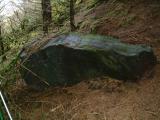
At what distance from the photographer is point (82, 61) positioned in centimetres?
531

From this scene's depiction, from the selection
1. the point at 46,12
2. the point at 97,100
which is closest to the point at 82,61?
the point at 97,100

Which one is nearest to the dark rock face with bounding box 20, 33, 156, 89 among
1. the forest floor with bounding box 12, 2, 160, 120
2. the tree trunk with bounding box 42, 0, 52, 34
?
the forest floor with bounding box 12, 2, 160, 120

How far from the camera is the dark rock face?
5.21 meters

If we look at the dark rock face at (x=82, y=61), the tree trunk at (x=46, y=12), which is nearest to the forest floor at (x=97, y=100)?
the dark rock face at (x=82, y=61)

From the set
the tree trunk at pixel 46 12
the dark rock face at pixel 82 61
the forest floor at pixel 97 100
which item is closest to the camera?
the forest floor at pixel 97 100

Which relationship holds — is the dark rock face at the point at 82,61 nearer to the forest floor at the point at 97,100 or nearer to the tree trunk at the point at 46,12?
the forest floor at the point at 97,100

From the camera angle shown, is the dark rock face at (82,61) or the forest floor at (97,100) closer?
the forest floor at (97,100)

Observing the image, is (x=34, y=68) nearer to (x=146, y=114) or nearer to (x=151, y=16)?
(x=146, y=114)

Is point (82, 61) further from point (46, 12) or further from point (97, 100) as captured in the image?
point (46, 12)

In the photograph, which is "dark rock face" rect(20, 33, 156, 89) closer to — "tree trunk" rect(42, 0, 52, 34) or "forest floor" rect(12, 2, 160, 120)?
"forest floor" rect(12, 2, 160, 120)

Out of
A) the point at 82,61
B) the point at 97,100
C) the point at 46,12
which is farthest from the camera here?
the point at 46,12

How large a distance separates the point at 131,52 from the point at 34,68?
65.5 inches

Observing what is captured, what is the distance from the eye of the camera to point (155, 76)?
525 centimetres

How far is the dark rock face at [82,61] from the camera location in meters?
5.21
